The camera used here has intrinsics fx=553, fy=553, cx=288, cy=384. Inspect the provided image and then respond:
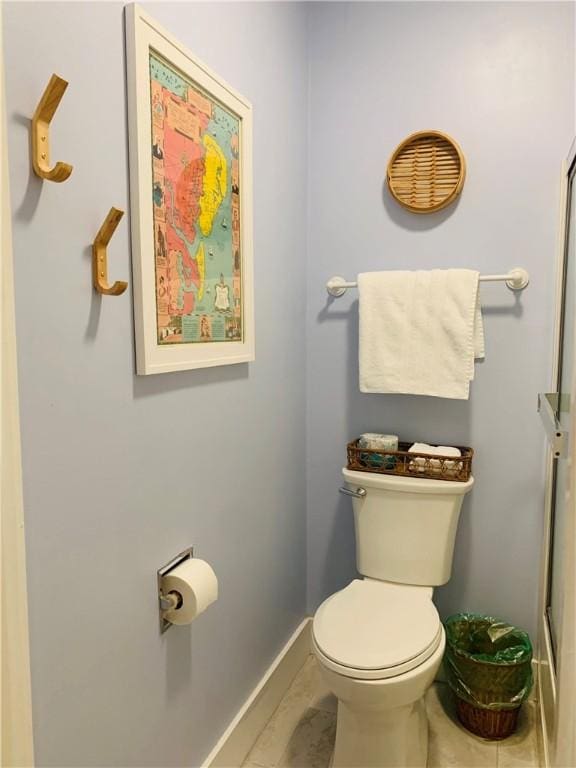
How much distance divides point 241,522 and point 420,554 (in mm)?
632

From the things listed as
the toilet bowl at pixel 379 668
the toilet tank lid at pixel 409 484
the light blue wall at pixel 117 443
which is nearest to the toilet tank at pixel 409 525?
the toilet tank lid at pixel 409 484

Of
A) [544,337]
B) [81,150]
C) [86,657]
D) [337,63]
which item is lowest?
[86,657]

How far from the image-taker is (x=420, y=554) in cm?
185

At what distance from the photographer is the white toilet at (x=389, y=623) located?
142cm

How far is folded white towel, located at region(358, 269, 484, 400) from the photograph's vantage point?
1.79 meters

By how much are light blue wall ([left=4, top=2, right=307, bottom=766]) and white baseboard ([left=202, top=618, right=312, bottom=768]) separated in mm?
47

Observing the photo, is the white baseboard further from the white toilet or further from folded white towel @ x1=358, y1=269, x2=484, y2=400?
folded white towel @ x1=358, y1=269, x2=484, y2=400

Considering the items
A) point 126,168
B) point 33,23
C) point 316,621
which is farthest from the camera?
point 316,621

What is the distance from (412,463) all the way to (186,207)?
3.61 feet

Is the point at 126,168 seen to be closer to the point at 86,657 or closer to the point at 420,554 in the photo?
the point at 86,657

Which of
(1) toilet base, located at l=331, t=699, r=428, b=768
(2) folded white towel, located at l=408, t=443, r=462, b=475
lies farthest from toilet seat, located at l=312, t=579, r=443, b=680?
(2) folded white towel, located at l=408, t=443, r=462, b=475

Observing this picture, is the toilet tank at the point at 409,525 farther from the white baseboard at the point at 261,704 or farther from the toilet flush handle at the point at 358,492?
the white baseboard at the point at 261,704

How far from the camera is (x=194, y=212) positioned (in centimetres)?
133

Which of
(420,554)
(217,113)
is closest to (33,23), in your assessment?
(217,113)
